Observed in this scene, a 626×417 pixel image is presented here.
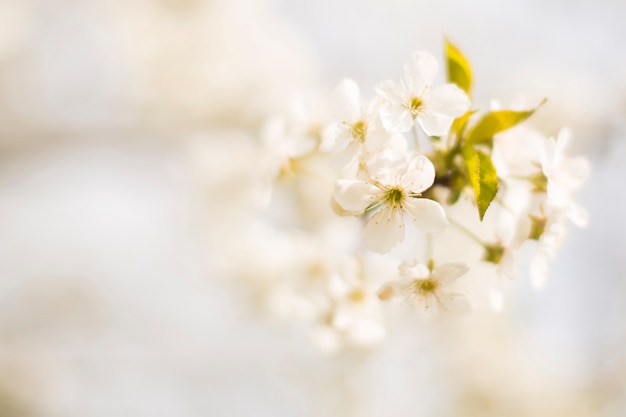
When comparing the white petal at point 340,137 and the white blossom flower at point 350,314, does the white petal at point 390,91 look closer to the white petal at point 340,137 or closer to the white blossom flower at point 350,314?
the white petal at point 340,137

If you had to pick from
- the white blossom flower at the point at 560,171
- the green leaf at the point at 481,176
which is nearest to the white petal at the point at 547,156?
the white blossom flower at the point at 560,171

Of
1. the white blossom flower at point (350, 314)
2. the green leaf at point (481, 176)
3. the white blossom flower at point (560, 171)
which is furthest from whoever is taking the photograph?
the white blossom flower at point (350, 314)

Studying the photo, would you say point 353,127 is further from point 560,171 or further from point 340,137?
point 560,171

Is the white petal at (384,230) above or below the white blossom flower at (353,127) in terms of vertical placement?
below

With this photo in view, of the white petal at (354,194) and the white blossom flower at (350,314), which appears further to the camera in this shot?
the white blossom flower at (350,314)

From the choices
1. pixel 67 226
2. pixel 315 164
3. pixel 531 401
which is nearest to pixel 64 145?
pixel 67 226

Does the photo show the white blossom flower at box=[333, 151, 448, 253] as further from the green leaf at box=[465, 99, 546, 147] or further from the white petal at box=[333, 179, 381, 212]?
the green leaf at box=[465, 99, 546, 147]

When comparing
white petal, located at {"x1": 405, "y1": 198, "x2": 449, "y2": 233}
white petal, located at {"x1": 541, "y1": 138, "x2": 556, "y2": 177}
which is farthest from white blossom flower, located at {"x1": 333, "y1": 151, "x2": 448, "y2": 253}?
white petal, located at {"x1": 541, "y1": 138, "x2": 556, "y2": 177}
